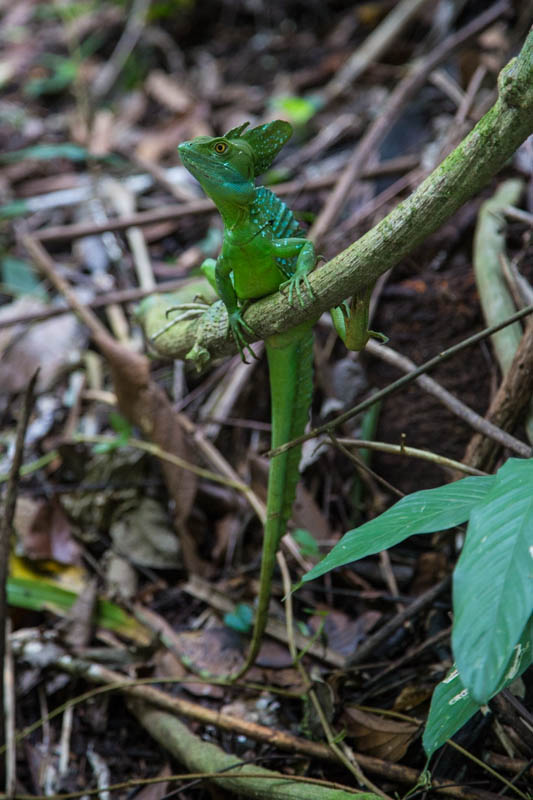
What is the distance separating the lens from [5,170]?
697cm

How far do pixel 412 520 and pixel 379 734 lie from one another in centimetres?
125

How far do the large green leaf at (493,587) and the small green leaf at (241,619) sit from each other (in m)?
1.88

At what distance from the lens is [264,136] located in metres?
2.14

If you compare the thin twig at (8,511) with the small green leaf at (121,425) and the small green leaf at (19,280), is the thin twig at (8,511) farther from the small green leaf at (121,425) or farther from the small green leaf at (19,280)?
the small green leaf at (19,280)

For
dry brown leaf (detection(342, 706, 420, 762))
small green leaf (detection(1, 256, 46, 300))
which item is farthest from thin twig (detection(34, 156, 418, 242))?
dry brown leaf (detection(342, 706, 420, 762))

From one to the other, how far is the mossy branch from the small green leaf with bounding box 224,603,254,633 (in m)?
1.49

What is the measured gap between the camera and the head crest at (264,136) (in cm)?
212

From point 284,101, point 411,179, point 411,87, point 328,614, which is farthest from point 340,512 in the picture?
point 284,101

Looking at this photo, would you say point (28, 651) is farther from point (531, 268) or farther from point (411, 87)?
point (411, 87)

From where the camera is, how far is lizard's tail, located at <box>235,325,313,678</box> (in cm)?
223

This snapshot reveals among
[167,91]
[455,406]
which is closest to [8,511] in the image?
[455,406]

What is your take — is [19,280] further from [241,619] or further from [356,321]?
[356,321]

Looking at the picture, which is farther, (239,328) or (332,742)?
(332,742)

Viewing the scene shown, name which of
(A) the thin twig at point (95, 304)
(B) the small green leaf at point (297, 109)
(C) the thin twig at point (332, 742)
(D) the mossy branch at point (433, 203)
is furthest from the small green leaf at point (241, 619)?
(B) the small green leaf at point (297, 109)
